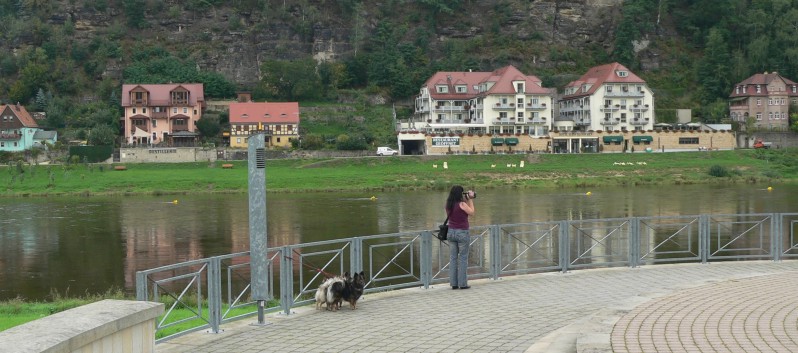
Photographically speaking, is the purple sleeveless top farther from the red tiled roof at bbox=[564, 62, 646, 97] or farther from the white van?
the red tiled roof at bbox=[564, 62, 646, 97]

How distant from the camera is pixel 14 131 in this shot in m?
86.3

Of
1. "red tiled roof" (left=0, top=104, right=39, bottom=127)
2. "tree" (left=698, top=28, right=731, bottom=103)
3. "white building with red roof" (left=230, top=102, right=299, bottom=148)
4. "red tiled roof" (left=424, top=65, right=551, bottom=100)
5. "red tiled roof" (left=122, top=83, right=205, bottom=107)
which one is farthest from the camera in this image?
"tree" (left=698, top=28, right=731, bottom=103)

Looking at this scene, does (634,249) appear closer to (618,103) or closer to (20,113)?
(618,103)

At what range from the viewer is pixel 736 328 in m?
10.2

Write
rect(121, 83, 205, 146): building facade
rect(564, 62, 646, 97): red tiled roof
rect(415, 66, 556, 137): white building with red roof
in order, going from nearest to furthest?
rect(121, 83, 205, 146): building facade → rect(415, 66, 556, 137): white building with red roof → rect(564, 62, 646, 97): red tiled roof

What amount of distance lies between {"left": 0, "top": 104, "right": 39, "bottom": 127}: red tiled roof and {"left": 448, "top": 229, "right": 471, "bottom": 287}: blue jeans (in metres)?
80.3

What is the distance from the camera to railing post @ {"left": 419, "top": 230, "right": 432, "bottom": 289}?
51.3 ft

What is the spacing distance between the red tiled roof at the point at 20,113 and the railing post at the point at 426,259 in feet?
262

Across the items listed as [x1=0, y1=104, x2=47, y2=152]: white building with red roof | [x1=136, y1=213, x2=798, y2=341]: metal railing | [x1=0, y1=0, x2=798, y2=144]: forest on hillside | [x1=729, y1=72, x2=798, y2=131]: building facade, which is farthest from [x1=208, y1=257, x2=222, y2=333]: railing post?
[x1=729, y1=72, x2=798, y2=131]: building facade

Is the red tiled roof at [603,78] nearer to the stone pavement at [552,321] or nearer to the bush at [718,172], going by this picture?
the bush at [718,172]

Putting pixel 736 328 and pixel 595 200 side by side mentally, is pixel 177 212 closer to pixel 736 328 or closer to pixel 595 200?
pixel 595 200

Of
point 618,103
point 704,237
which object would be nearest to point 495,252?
point 704,237

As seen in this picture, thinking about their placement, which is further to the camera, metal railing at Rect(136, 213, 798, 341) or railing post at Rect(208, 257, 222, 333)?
metal railing at Rect(136, 213, 798, 341)

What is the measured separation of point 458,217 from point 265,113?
244ft
